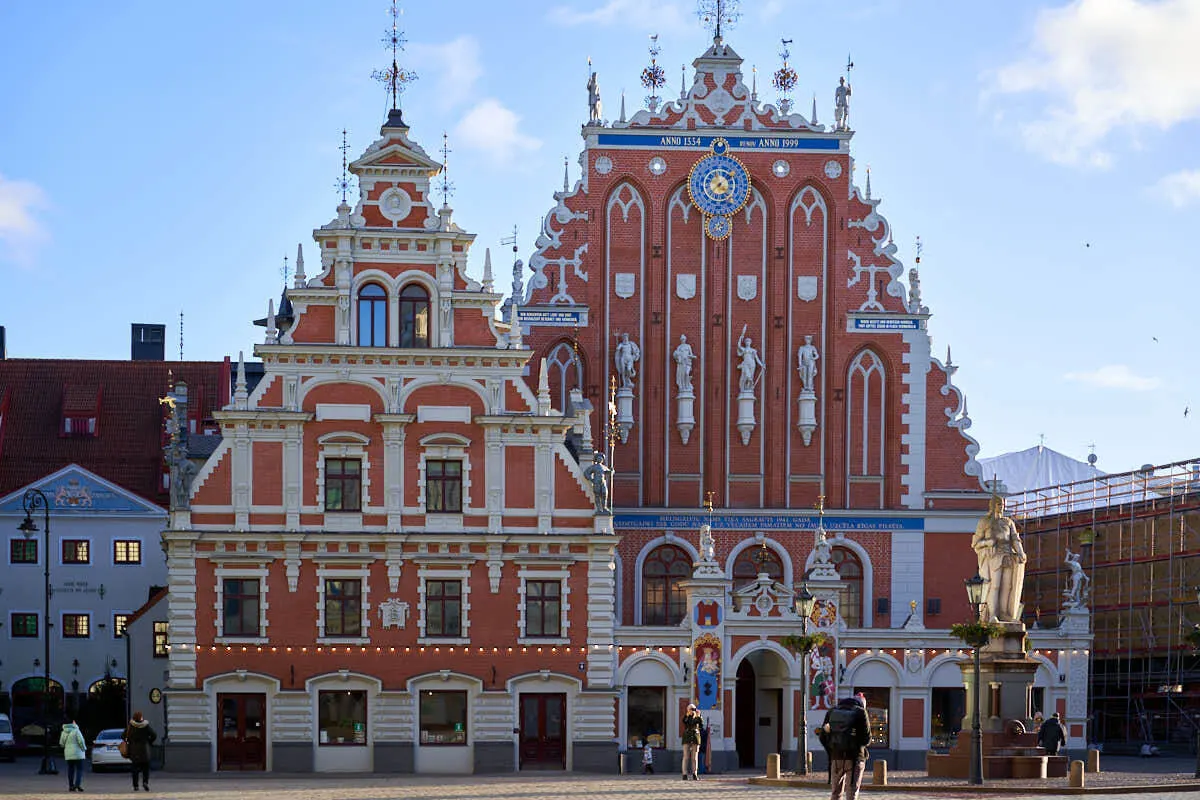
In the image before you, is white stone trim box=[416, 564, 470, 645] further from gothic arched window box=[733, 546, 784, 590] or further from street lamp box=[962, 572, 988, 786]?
street lamp box=[962, 572, 988, 786]

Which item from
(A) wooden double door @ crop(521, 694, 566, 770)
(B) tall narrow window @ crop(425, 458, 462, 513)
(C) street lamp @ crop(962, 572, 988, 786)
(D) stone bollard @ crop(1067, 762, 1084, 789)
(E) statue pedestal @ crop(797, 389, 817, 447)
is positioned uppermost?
(E) statue pedestal @ crop(797, 389, 817, 447)

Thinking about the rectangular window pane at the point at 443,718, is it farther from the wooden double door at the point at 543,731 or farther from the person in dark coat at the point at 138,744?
the person in dark coat at the point at 138,744

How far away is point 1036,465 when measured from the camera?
100438 millimetres

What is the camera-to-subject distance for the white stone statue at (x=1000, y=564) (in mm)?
45469

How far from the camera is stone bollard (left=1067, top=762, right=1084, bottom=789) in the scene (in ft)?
128

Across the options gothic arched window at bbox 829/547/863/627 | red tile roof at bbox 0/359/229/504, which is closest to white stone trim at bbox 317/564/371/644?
gothic arched window at bbox 829/547/863/627

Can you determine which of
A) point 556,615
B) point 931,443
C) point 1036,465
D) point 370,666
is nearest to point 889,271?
point 931,443

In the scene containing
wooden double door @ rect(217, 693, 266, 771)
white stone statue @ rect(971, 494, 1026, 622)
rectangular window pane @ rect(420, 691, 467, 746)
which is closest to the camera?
white stone statue @ rect(971, 494, 1026, 622)

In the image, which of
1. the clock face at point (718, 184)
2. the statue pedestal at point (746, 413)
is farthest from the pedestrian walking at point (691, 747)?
the clock face at point (718, 184)

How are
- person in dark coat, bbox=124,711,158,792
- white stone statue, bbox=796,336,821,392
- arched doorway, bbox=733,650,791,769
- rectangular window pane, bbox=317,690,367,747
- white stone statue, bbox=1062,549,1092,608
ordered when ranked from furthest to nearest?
white stone statue, bbox=796,336,821,392
white stone statue, bbox=1062,549,1092,608
arched doorway, bbox=733,650,791,769
rectangular window pane, bbox=317,690,367,747
person in dark coat, bbox=124,711,158,792

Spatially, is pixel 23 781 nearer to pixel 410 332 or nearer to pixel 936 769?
pixel 410 332

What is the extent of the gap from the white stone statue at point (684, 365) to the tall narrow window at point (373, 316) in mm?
10328

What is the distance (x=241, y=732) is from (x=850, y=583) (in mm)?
19004

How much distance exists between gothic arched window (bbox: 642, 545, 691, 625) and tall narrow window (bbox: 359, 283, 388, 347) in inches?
454
